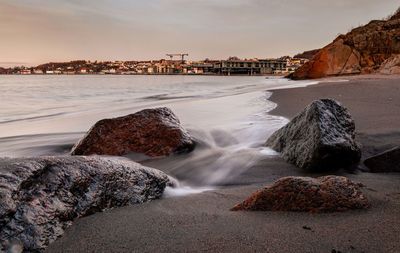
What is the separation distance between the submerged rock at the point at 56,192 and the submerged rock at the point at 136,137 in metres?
1.61

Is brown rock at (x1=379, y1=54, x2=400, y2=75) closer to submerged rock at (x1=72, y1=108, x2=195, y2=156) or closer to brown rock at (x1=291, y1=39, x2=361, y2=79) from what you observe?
brown rock at (x1=291, y1=39, x2=361, y2=79)

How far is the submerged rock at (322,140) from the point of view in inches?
133

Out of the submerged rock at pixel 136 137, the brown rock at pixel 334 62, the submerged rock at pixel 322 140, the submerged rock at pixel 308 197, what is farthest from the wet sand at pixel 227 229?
the brown rock at pixel 334 62

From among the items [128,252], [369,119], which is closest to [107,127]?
[128,252]

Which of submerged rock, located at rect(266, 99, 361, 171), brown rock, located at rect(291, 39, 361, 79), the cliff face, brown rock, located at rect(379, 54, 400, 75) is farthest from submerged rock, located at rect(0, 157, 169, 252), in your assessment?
brown rock, located at rect(291, 39, 361, 79)

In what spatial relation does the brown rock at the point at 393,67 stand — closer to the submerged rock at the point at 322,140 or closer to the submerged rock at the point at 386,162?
the submerged rock at the point at 322,140

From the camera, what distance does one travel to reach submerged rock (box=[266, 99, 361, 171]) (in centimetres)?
337

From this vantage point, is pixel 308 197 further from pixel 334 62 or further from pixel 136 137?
pixel 334 62

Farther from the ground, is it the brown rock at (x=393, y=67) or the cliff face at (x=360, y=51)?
the cliff face at (x=360, y=51)

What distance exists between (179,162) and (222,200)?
1560 millimetres

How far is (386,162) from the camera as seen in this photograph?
3307mm

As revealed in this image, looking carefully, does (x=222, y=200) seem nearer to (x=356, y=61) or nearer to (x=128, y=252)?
(x=128, y=252)

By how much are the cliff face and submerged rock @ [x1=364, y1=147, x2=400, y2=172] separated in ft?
87.5

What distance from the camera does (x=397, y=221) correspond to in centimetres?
209
